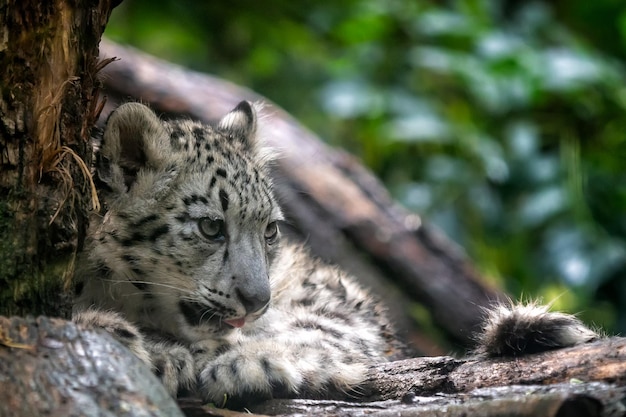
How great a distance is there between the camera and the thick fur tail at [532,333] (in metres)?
3.20

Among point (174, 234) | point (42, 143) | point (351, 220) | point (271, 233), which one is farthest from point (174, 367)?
point (351, 220)

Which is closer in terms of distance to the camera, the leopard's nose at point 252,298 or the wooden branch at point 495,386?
the wooden branch at point 495,386

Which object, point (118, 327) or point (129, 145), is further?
point (129, 145)

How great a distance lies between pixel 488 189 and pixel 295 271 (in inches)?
141

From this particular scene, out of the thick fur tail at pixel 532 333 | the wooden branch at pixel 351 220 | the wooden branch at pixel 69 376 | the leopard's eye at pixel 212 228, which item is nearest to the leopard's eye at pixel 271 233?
the leopard's eye at pixel 212 228

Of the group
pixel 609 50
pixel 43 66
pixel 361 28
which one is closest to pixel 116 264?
pixel 43 66

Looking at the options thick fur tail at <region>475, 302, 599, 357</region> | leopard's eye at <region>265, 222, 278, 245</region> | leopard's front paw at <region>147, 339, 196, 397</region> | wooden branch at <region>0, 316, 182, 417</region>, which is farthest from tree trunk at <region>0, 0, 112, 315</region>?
thick fur tail at <region>475, 302, 599, 357</region>

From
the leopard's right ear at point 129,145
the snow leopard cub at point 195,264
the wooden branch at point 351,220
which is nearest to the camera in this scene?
the snow leopard cub at point 195,264

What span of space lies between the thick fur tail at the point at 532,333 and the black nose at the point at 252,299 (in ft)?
3.01

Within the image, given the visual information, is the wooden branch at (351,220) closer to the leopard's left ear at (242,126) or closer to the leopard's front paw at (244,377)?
the leopard's left ear at (242,126)

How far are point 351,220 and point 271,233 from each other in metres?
2.51

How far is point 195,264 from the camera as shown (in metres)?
3.69

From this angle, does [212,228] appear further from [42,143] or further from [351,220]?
[351,220]

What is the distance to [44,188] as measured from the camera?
9.30 ft
